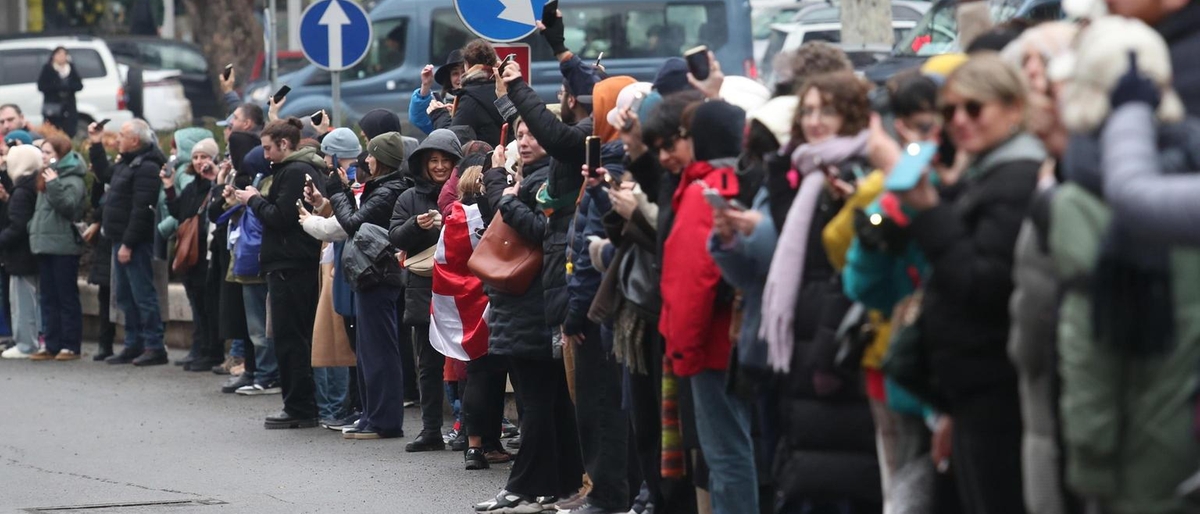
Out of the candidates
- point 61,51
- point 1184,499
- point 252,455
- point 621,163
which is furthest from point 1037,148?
point 61,51

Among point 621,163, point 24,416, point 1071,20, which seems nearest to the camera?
point 1071,20

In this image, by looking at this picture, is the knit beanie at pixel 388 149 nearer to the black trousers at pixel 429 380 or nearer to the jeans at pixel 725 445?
the black trousers at pixel 429 380

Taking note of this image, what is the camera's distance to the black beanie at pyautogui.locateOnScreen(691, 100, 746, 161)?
7.09 m

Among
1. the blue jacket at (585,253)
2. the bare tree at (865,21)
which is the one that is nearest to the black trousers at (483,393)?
the blue jacket at (585,253)

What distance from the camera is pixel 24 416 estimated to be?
12.9 metres

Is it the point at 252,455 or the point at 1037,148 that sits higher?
the point at 1037,148

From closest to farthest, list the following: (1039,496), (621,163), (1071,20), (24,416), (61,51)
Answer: (1039,496) < (1071,20) < (621,163) < (24,416) < (61,51)

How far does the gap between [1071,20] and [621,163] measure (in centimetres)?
335

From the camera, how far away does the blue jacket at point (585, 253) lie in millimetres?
8328

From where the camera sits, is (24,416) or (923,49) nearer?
(24,416)

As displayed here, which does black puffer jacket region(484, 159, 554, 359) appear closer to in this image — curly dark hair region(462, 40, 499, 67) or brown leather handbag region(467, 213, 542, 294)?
brown leather handbag region(467, 213, 542, 294)

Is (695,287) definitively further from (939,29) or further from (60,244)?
(939,29)

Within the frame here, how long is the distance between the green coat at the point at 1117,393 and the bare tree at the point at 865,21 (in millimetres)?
19702

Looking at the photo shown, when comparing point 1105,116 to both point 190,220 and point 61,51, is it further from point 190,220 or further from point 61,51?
point 61,51
